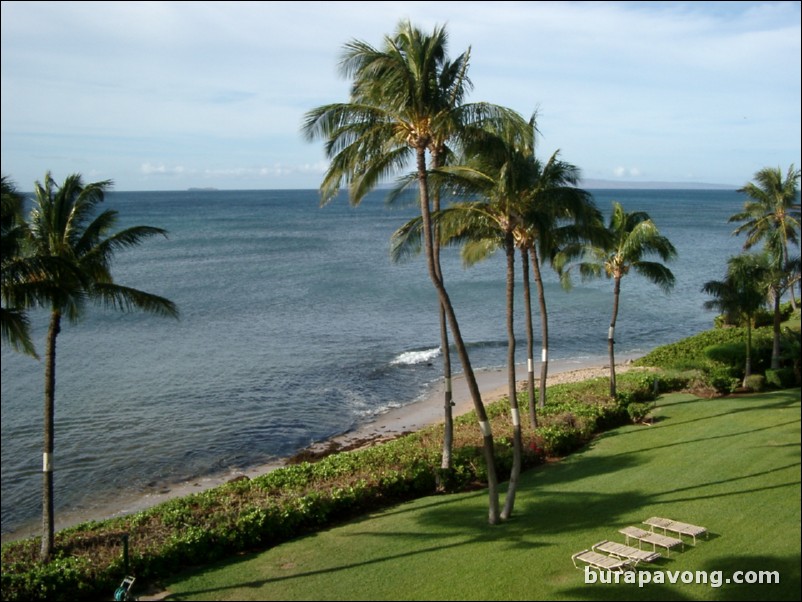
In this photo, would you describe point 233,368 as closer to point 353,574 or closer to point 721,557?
point 353,574

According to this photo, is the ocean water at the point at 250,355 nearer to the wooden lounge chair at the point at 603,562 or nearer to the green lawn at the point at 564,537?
the green lawn at the point at 564,537

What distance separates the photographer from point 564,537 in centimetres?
1235

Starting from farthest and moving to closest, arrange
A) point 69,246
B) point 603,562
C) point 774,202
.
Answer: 1. point 774,202
2. point 69,246
3. point 603,562

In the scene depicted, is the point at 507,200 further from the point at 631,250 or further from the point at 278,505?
the point at 631,250

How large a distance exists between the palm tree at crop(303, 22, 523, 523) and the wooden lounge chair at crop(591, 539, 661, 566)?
315 cm

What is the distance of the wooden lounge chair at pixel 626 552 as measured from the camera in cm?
1054

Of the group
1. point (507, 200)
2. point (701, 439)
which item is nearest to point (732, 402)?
point (701, 439)

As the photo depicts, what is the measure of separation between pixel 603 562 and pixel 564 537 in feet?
6.30

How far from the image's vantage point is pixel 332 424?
28.3m

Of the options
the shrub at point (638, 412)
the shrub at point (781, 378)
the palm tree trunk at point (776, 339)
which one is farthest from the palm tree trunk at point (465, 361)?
the palm tree trunk at point (776, 339)

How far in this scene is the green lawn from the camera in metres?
10.3

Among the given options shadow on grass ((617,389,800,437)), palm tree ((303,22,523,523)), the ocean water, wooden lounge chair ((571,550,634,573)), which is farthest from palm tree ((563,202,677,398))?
wooden lounge chair ((571,550,634,573))

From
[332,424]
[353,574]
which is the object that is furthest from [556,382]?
[353,574]

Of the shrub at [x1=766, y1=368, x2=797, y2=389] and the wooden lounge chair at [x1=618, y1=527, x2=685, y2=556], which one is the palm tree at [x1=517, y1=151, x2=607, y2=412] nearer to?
the wooden lounge chair at [x1=618, y1=527, x2=685, y2=556]
